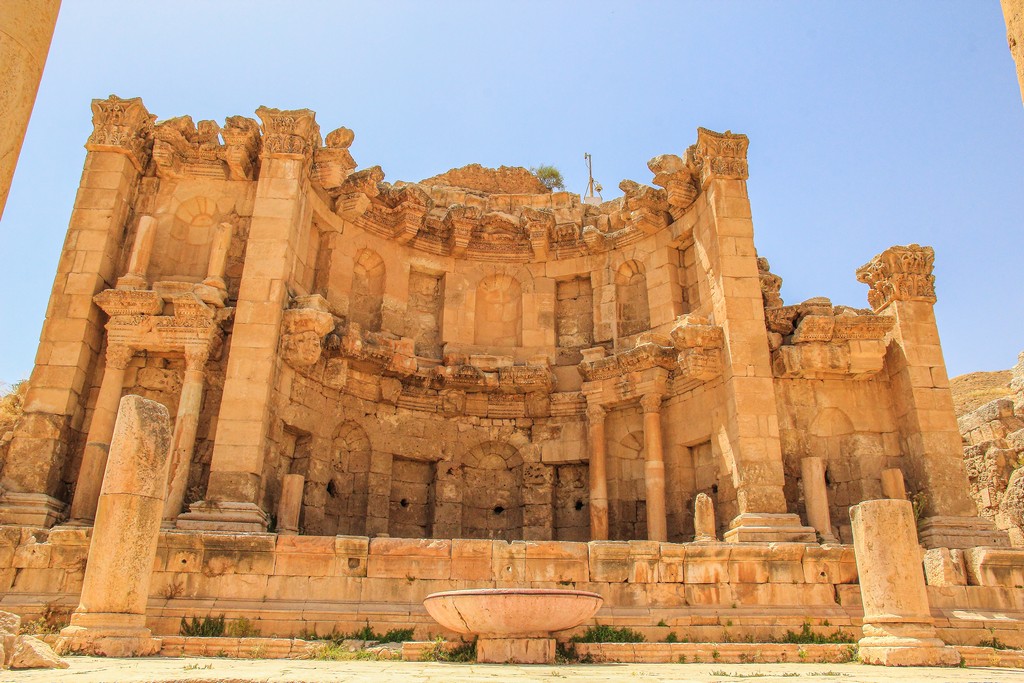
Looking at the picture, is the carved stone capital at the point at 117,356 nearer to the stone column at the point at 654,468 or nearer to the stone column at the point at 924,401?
the stone column at the point at 654,468

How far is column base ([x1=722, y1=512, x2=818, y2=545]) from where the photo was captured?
12.7m

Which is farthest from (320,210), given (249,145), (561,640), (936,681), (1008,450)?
(1008,450)

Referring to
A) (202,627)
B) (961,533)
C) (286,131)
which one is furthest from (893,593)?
(286,131)

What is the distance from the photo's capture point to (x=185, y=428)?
13.2 m

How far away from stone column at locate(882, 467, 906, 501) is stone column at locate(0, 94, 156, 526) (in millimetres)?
14261

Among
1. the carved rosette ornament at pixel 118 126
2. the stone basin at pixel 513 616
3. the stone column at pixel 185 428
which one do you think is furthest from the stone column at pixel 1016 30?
the carved rosette ornament at pixel 118 126

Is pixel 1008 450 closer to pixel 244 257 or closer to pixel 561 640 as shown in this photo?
pixel 561 640

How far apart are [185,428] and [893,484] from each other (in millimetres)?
12525

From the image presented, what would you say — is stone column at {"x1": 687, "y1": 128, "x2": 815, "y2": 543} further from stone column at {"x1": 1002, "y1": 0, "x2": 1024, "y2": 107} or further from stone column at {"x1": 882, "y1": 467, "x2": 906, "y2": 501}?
stone column at {"x1": 1002, "y1": 0, "x2": 1024, "y2": 107}

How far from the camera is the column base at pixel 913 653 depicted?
8.92m

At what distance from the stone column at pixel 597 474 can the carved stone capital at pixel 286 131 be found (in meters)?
8.13

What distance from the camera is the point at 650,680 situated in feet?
22.4

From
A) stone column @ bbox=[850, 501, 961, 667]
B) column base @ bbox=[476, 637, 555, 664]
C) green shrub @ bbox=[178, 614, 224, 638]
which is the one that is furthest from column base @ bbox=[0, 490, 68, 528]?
stone column @ bbox=[850, 501, 961, 667]

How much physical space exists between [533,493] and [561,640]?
779 centimetres
